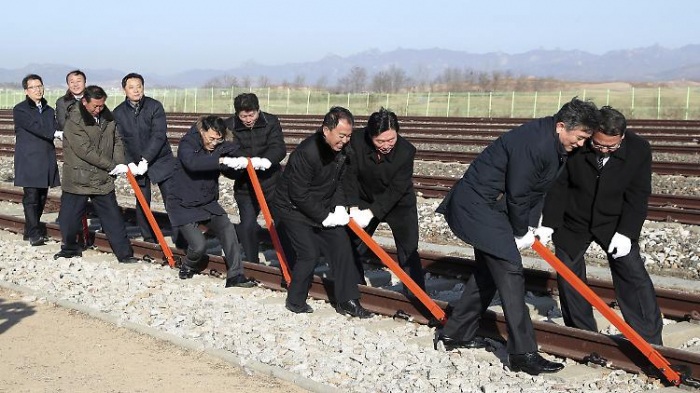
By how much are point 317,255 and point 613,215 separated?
8.16 ft

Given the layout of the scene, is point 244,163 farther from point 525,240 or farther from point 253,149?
point 525,240

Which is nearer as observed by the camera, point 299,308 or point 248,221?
point 299,308

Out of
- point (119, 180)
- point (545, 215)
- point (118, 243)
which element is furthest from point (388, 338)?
point (119, 180)

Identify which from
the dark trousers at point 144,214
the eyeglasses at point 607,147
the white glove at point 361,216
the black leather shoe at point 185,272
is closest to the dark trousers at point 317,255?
the white glove at point 361,216

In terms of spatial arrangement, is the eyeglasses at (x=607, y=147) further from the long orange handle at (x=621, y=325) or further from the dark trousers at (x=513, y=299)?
the dark trousers at (x=513, y=299)

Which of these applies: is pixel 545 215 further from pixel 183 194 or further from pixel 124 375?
pixel 183 194

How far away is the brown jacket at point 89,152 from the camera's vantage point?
995 cm

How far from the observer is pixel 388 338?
7.27m

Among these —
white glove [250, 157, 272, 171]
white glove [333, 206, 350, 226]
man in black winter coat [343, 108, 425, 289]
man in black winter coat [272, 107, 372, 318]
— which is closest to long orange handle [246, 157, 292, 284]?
white glove [250, 157, 272, 171]

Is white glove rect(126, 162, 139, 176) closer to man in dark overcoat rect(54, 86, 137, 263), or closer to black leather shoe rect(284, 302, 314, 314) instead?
man in dark overcoat rect(54, 86, 137, 263)

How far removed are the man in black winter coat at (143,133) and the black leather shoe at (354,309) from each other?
3096mm

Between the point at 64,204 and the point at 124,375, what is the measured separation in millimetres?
4253

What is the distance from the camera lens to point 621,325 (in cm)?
621

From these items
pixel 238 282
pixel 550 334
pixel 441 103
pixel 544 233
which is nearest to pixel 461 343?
pixel 550 334
